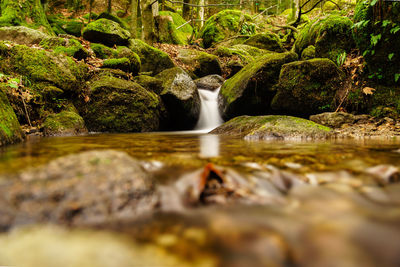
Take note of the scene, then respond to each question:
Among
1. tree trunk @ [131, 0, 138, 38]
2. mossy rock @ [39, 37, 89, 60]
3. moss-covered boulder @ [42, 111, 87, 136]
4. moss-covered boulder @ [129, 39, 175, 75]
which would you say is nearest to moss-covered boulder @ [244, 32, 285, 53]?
moss-covered boulder @ [129, 39, 175, 75]

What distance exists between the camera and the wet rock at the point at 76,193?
1.09 metres

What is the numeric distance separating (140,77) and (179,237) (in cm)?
A: 729

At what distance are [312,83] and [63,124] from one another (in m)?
6.44

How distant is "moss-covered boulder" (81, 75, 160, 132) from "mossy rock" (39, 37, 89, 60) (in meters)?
1.37

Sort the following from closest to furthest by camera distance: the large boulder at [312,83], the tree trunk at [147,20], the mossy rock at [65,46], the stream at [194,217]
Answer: the stream at [194,217], the large boulder at [312,83], the mossy rock at [65,46], the tree trunk at [147,20]

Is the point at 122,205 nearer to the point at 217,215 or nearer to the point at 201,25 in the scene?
the point at 217,215

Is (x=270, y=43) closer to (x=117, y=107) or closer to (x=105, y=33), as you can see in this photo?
(x=105, y=33)

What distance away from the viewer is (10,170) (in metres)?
1.49

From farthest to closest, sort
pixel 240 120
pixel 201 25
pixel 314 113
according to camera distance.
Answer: pixel 201 25, pixel 314 113, pixel 240 120

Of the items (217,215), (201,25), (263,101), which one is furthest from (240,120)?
(201,25)

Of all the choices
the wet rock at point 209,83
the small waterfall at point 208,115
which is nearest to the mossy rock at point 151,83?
the small waterfall at point 208,115

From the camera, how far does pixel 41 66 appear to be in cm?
543

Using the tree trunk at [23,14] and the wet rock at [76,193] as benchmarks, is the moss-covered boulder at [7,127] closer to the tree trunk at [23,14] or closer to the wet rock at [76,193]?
the wet rock at [76,193]

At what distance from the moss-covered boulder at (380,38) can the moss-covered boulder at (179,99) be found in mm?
4930
